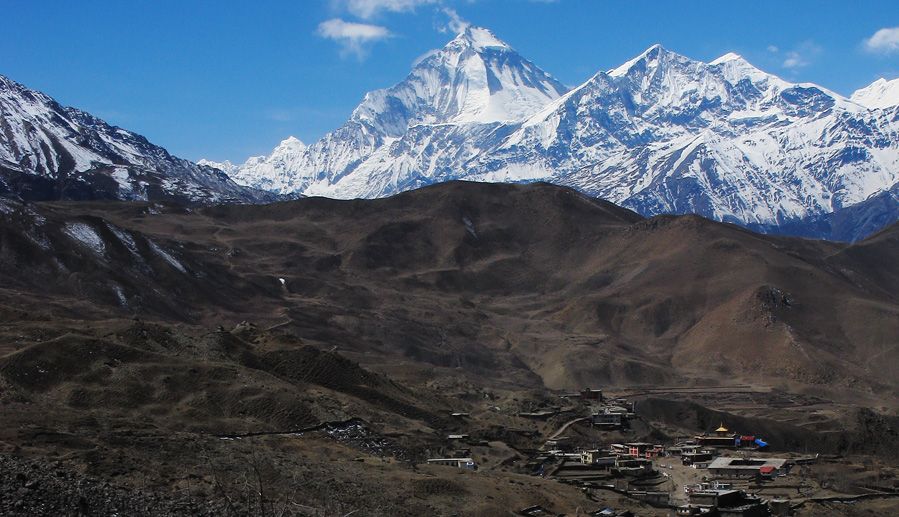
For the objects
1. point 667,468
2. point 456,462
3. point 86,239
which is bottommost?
point 667,468

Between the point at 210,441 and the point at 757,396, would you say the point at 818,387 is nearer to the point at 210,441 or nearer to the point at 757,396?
the point at 757,396

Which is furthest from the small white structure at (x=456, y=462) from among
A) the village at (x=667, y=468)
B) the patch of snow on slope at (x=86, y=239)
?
the patch of snow on slope at (x=86, y=239)

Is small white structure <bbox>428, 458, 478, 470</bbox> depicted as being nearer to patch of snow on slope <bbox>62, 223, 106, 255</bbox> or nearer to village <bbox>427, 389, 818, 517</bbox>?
village <bbox>427, 389, 818, 517</bbox>

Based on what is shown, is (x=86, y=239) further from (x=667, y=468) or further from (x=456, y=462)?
(x=456, y=462)

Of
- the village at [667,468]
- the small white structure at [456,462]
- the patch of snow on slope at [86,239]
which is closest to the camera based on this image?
the village at [667,468]

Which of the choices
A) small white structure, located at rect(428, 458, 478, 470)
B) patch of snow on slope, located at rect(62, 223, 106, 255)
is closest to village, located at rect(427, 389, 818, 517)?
small white structure, located at rect(428, 458, 478, 470)

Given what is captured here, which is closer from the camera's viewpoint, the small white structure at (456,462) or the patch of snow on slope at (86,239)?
the small white structure at (456,462)

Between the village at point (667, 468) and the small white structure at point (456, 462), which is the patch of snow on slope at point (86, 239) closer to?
the village at point (667, 468)

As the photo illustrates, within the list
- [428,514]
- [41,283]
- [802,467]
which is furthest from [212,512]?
[41,283]

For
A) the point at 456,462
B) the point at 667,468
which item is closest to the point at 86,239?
the point at 667,468
